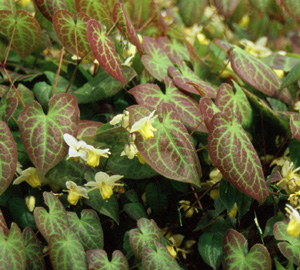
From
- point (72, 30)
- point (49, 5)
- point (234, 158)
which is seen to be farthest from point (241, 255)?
point (49, 5)

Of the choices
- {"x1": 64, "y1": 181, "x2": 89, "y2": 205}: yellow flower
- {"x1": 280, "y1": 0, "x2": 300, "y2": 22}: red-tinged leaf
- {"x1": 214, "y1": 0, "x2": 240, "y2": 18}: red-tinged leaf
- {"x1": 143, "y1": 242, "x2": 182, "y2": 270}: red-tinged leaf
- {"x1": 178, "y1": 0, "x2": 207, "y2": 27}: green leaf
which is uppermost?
{"x1": 280, "y1": 0, "x2": 300, "y2": 22}: red-tinged leaf

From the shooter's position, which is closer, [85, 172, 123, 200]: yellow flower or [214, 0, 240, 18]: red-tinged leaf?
[85, 172, 123, 200]: yellow flower

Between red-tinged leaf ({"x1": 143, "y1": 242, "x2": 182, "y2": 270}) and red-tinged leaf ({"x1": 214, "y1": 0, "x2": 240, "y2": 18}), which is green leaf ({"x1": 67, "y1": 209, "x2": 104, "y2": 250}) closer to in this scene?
red-tinged leaf ({"x1": 143, "y1": 242, "x2": 182, "y2": 270})

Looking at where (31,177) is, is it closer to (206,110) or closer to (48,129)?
(48,129)

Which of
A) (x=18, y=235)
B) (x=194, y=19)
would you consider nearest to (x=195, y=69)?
(x=194, y=19)

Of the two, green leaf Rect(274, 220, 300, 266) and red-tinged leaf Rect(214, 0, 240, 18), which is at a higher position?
red-tinged leaf Rect(214, 0, 240, 18)

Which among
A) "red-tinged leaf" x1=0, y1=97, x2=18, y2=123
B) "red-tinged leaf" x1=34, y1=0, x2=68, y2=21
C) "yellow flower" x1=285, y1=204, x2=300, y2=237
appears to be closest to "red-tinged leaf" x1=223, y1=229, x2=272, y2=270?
"yellow flower" x1=285, y1=204, x2=300, y2=237

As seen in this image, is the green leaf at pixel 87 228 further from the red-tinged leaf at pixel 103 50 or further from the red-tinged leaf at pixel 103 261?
the red-tinged leaf at pixel 103 50
